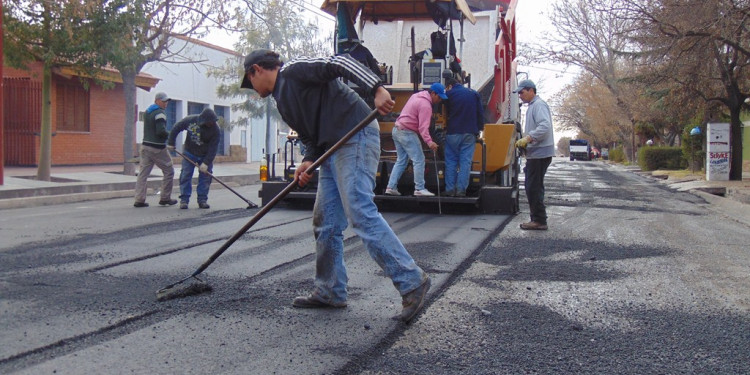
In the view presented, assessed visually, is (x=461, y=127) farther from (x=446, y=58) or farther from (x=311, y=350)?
(x=311, y=350)

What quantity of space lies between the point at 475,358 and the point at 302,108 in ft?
5.85

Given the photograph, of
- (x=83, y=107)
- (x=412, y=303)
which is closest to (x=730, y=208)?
(x=412, y=303)

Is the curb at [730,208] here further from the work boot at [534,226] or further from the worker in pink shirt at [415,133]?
the worker in pink shirt at [415,133]

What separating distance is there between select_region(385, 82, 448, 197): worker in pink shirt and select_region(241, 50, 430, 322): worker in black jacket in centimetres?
483

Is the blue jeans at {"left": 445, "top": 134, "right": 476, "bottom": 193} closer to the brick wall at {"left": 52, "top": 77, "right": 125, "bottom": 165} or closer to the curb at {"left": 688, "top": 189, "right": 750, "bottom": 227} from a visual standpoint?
the curb at {"left": 688, "top": 189, "right": 750, "bottom": 227}

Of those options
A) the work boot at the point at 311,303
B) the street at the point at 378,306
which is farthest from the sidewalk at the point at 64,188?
the work boot at the point at 311,303

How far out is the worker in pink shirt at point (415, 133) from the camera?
360 inches

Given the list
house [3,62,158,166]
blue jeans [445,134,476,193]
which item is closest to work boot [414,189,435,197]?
blue jeans [445,134,476,193]

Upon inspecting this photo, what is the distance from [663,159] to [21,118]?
93.5ft

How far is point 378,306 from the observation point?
14.4 feet

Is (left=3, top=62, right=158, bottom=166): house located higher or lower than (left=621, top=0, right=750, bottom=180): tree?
lower

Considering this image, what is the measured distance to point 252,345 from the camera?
11.6 ft

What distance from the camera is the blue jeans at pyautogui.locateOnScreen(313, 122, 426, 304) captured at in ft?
13.3

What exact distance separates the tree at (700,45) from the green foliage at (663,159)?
1050 cm
